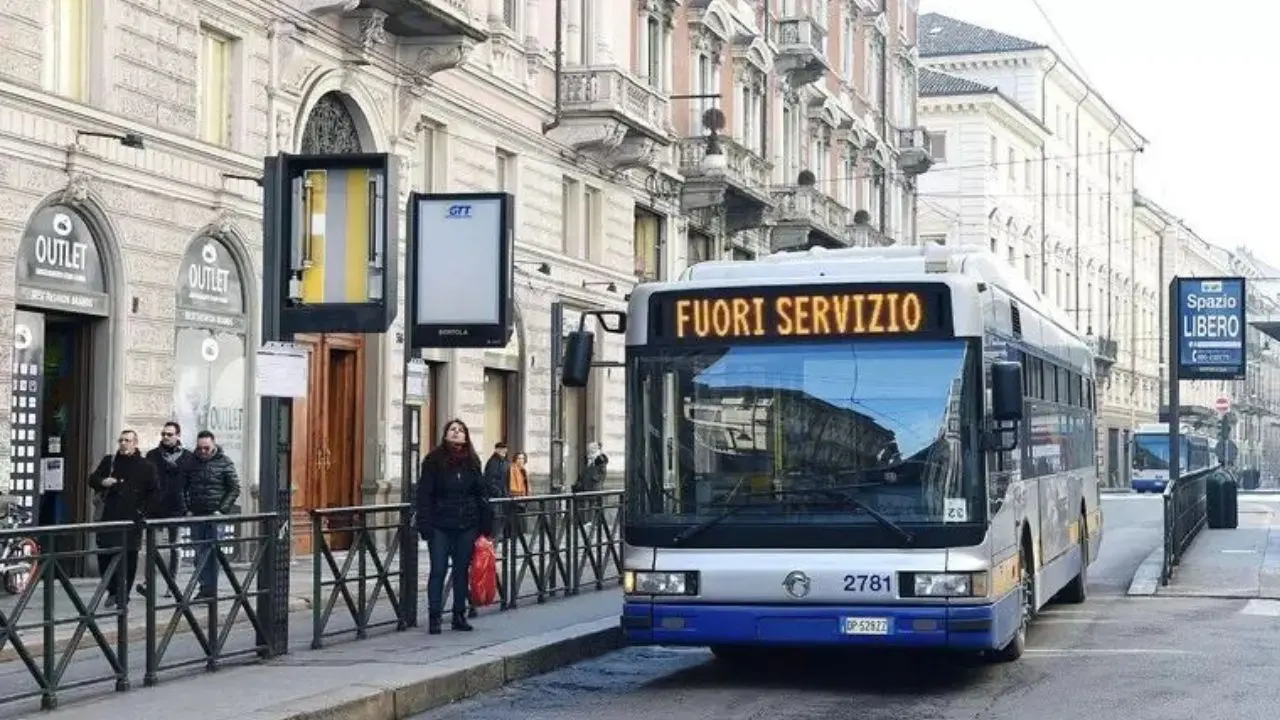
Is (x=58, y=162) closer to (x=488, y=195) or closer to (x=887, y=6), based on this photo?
(x=488, y=195)

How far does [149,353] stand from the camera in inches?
830

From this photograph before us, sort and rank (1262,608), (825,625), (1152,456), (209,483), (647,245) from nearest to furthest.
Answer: (825,625) < (209,483) < (1262,608) < (647,245) < (1152,456)

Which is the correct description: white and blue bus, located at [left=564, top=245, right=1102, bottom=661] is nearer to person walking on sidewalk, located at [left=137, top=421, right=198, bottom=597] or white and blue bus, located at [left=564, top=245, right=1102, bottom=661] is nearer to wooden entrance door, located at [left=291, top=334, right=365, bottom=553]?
person walking on sidewalk, located at [left=137, top=421, right=198, bottom=597]

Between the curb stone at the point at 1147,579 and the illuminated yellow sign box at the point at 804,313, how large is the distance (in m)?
9.40

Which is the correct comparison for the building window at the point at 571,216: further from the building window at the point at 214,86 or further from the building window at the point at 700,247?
the building window at the point at 214,86

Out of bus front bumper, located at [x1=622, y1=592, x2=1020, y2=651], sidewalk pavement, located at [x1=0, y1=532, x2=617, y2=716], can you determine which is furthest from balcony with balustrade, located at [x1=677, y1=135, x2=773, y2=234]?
bus front bumper, located at [x1=622, y1=592, x2=1020, y2=651]

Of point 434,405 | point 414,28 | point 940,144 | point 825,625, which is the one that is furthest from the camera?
point 940,144

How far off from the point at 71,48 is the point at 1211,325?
2356cm

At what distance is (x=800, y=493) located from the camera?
12.5 m

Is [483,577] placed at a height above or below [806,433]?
below

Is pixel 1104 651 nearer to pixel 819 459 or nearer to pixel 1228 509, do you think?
pixel 819 459

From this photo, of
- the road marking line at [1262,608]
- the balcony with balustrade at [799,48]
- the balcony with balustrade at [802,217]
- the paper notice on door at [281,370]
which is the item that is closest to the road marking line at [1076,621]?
the road marking line at [1262,608]

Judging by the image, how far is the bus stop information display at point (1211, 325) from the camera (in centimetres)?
3712

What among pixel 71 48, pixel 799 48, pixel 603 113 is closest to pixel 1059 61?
pixel 799 48
